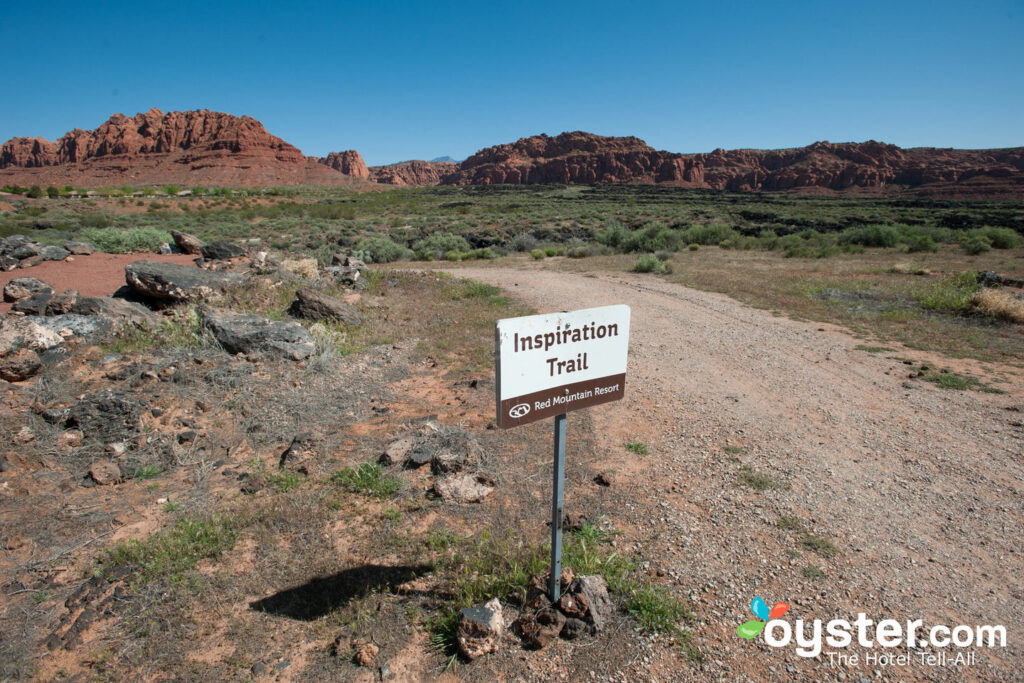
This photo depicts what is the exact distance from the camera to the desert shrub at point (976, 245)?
19844mm

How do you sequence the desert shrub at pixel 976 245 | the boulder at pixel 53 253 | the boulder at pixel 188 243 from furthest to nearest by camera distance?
the desert shrub at pixel 976 245
the boulder at pixel 188 243
the boulder at pixel 53 253

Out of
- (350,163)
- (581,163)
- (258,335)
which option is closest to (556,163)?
(581,163)

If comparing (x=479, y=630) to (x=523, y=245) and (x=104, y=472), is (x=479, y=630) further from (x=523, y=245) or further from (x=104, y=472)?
(x=523, y=245)

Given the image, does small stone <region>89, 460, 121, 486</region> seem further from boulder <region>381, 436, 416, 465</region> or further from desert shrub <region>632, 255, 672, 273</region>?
desert shrub <region>632, 255, 672, 273</region>

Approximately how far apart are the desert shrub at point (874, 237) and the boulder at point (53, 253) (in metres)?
29.0

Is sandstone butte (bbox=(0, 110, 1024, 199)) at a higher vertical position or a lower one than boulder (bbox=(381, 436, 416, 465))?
higher

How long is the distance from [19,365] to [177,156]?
12873 cm

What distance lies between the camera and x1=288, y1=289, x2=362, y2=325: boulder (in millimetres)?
8828

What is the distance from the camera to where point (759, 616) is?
9.50 feet

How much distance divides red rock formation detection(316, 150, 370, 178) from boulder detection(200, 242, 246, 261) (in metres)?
176

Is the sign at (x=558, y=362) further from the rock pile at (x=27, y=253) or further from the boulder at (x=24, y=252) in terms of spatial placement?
the boulder at (x=24, y=252)

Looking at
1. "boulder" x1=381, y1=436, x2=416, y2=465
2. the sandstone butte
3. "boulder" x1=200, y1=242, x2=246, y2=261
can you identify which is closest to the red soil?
"boulder" x1=200, y1=242, x2=246, y2=261

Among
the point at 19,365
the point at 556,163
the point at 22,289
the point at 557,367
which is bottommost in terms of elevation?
the point at 19,365

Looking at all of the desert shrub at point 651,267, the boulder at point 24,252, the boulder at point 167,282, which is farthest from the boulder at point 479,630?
the desert shrub at point 651,267
